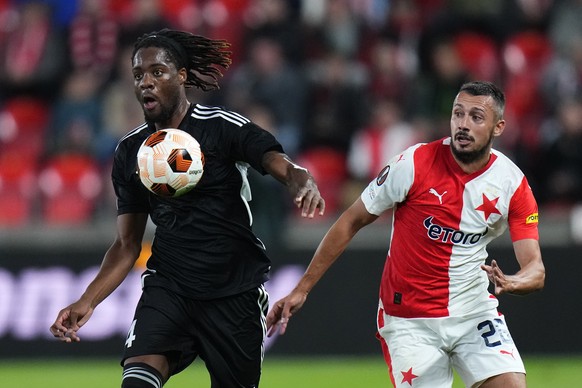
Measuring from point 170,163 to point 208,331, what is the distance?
3.15 feet

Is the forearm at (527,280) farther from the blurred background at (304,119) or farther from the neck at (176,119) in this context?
the blurred background at (304,119)

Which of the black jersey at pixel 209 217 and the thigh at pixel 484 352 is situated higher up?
the black jersey at pixel 209 217

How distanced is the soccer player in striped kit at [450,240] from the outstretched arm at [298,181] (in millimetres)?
586

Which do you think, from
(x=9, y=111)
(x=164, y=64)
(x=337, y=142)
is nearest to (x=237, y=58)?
(x=337, y=142)

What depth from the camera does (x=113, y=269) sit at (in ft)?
21.2

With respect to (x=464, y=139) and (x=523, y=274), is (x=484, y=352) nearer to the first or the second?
(x=523, y=274)

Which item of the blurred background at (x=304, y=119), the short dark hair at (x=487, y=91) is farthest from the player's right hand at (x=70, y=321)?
the blurred background at (x=304, y=119)

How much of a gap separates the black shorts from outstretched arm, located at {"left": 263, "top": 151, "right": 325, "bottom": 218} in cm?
85

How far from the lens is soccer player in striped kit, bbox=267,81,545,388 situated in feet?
20.3

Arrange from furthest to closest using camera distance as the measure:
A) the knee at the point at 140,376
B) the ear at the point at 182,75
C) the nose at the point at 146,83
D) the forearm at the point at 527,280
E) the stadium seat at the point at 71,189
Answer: the stadium seat at the point at 71,189
the ear at the point at 182,75
the nose at the point at 146,83
the knee at the point at 140,376
the forearm at the point at 527,280

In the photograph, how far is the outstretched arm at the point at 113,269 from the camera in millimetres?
6227

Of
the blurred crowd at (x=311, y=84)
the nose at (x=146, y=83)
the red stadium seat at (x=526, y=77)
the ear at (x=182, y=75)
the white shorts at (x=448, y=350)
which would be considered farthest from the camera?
the red stadium seat at (x=526, y=77)

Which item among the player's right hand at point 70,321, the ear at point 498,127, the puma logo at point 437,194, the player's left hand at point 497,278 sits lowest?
the player's right hand at point 70,321

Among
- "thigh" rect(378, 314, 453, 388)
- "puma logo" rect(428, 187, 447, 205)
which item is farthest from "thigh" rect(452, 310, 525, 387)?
"puma logo" rect(428, 187, 447, 205)
